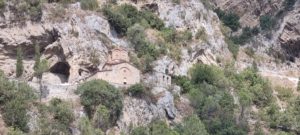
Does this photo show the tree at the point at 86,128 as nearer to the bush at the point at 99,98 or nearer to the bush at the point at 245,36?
the bush at the point at 99,98

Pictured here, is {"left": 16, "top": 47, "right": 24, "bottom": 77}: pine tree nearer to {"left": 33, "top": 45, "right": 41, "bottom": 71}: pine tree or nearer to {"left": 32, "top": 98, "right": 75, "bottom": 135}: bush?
{"left": 33, "top": 45, "right": 41, "bottom": 71}: pine tree

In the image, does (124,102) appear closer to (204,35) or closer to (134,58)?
(134,58)

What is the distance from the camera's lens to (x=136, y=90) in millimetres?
65438

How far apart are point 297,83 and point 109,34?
75.0ft

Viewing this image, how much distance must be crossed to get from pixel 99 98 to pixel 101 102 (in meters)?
0.34

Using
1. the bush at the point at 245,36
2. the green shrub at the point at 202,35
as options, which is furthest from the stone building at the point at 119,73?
the bush at the point at 245,36

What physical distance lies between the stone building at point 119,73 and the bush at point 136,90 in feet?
5.51

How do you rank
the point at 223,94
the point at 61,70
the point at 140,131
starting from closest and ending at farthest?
1. the point at 140,131
2. the point at 61,70
3. the point at 223,94

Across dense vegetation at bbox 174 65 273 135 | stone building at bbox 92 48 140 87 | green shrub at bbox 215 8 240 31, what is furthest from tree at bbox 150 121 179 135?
green shrub at bbox 215 8 240 31

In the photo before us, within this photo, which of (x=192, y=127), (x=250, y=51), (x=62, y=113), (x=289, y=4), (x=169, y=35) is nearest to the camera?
(x=62, y=113)

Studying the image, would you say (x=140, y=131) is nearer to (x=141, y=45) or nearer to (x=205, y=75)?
(x=141, y=45)

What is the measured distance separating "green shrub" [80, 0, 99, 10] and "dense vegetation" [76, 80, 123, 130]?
1448 centimetres

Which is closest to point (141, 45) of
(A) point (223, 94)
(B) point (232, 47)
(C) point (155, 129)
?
(A) point (223, 94)

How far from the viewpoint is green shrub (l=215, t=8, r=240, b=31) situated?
315 feet
